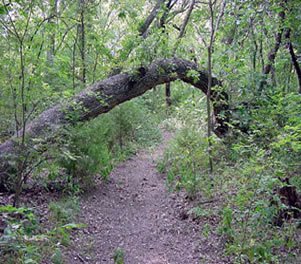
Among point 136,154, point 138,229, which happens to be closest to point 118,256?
point 138,229

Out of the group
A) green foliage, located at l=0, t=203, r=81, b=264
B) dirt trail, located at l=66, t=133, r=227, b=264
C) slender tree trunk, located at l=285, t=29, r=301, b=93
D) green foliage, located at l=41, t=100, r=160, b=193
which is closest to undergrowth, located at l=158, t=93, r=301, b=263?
dirt trail, located at l=66, t=133, r=227, b=264

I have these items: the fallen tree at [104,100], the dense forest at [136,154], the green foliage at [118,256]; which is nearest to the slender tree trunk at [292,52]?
the dense forest at [136,154]

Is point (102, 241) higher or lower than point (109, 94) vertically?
lower

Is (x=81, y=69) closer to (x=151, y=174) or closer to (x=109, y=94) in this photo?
(x=109, y=94)

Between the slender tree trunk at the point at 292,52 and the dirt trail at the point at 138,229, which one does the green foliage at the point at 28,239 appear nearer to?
the dirt trail at the point at 138,229

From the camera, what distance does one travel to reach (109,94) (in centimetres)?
618

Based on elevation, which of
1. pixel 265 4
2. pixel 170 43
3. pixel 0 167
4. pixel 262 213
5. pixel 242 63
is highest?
pixel 265 4

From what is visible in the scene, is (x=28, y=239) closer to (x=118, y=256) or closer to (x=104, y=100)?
(x=118, y=256)

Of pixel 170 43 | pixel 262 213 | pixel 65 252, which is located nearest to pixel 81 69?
pixel 170 43

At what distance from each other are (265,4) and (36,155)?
196 inches

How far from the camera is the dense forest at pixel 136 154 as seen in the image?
3.70 m

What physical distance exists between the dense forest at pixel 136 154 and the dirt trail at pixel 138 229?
0.02m

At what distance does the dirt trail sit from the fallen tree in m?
1.22

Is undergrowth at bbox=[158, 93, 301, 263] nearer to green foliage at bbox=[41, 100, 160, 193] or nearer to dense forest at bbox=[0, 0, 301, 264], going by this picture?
dense forest at bbox=[0, 0, 301, 264]
